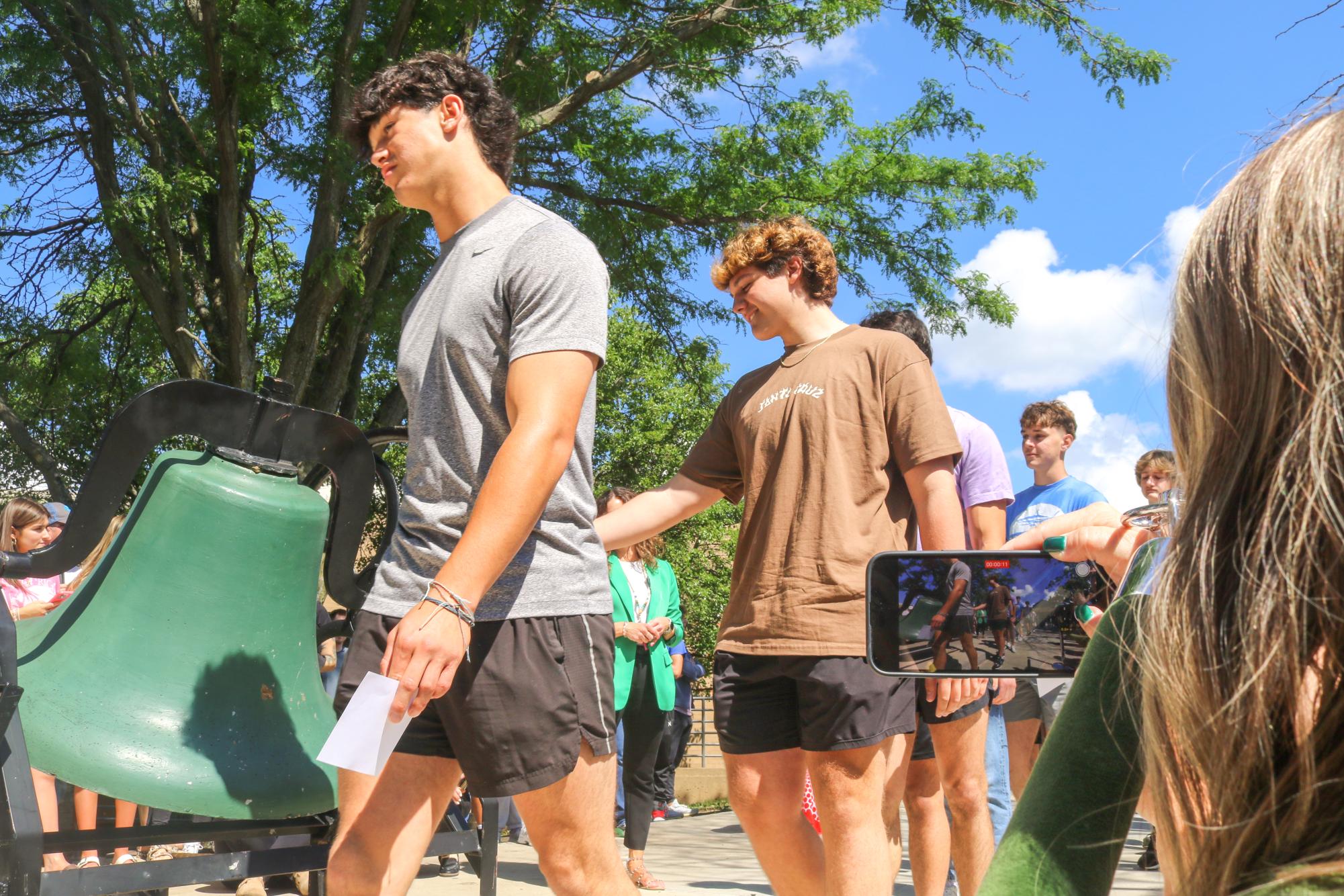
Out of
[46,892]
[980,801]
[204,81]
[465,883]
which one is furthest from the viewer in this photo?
[204,81]

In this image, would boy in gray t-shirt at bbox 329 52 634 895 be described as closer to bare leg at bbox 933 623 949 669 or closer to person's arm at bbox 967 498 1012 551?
bare leg at bbox 933 623 949 669

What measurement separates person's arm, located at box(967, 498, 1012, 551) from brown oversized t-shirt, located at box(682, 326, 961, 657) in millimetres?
533

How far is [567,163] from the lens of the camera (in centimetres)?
1162

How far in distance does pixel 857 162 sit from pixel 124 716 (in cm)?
1087

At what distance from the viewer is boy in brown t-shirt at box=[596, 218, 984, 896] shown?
2.82 m

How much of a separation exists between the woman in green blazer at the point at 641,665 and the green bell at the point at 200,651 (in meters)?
3.64

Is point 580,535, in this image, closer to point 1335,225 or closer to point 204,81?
point 1335,225

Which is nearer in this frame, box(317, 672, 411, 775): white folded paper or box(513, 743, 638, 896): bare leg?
box(317, 672, 411, 775): white folded paper

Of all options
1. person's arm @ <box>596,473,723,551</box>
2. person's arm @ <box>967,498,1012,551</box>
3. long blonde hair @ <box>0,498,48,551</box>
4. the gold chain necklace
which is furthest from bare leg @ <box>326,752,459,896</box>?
long blonde hair @ <box>0,498,48,551</box>

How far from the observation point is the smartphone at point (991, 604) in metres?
1.26

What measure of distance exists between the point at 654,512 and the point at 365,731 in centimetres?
157

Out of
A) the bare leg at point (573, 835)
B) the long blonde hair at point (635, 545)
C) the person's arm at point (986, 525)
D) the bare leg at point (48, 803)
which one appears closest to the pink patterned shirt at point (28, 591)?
the bare leg at point (48, 803)

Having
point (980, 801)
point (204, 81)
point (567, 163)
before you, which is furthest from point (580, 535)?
point (567, 163)

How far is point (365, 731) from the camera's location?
6.12 feet
